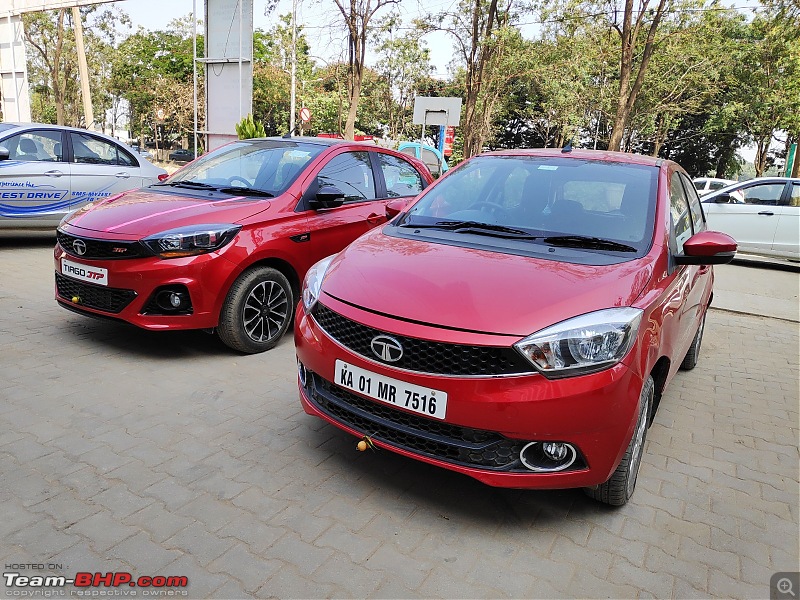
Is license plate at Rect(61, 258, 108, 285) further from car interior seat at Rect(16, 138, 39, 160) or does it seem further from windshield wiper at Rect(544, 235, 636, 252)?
car interior seat at Rect(16, 138, 39, 160)

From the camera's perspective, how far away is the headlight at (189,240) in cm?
412

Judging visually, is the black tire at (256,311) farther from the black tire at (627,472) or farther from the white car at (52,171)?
the white car at (52,171)

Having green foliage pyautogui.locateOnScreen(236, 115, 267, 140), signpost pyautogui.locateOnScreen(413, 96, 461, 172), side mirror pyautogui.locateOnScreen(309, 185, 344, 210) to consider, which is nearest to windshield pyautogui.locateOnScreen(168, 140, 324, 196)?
side mirror pyautogui.locateOnScreen(309, 185, 344, 210)

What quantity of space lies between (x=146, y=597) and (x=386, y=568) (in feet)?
2.88

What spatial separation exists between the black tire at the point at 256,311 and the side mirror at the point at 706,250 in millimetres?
2831

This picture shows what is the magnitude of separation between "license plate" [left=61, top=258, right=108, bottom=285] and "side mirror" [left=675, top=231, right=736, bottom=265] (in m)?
3.64

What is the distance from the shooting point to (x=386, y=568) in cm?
240

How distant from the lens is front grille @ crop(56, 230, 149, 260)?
162 inches

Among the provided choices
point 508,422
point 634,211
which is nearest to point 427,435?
point 508,422

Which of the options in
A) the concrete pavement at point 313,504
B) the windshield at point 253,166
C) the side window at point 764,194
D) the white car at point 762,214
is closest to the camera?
the concrete pavement at point 313,504

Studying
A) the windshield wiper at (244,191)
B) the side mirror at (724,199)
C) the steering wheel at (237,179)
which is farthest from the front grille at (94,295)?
the side mirror at (724,199)

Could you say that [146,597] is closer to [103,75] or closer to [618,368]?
[618,368]

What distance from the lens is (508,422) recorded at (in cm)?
244

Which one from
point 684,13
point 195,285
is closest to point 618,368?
point 195,285
